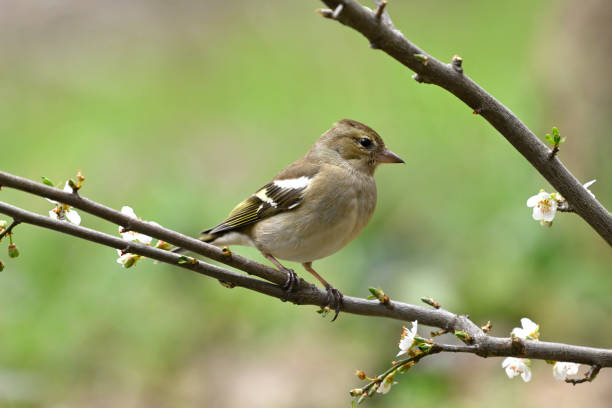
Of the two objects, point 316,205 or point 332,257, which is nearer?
point 316,205

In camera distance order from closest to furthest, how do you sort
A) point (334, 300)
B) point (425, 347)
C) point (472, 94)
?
point (472, 94) → point (425, 347) → point (334, 300)

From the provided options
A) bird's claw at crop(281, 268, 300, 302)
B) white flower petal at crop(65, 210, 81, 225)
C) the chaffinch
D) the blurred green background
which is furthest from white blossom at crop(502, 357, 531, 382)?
the blurred green background

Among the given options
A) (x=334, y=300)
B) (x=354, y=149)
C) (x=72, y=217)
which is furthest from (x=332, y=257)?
(x=72, y=217)

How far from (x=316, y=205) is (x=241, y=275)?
1.31 m

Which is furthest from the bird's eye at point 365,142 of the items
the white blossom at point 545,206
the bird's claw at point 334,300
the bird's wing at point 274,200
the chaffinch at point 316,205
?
the white blossom at point 545,206

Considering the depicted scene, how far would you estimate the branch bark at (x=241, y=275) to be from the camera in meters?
2.04

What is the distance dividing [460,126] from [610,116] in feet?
8.45

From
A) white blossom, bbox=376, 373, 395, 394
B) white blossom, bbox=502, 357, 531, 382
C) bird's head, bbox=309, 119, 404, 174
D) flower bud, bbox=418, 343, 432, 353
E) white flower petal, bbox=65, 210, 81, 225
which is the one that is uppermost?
bird's head, bbox=309, 119, 404, 174

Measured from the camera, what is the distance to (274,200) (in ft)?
12.5

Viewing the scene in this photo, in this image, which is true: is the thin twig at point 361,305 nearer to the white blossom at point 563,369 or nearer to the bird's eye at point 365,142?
the white blossom at point 563,369

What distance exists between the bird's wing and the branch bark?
40.6 inches

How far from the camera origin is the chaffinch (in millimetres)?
3600

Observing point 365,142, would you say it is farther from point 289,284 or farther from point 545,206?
point 545,206

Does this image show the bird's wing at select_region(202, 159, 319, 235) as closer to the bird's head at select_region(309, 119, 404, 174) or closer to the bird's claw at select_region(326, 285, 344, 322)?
the bird's head at select_region(309, 119, 404, 174)
